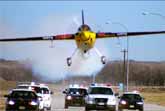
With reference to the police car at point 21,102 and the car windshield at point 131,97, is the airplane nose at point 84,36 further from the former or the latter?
the police car at point 21,102

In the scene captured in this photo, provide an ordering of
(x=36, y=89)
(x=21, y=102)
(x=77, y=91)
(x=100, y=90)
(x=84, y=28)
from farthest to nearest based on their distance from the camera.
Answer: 1. (x=84, y=28)
2. (x=77, y=91)
3. (x=36, y=89)
4. (x=100, y=90)
5. (x=21, y=102)

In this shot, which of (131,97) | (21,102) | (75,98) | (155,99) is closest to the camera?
(21,102)

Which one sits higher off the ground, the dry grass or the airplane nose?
the airplane nose

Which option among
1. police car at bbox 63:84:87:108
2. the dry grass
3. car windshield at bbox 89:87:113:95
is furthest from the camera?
the dry grass

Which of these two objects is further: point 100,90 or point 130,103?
point 130,103

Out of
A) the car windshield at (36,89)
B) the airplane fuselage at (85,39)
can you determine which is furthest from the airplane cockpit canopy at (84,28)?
the car windshield at (36,89)

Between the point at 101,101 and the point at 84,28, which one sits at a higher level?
the point at 84,28

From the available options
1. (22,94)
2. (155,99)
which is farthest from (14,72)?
(22,94)

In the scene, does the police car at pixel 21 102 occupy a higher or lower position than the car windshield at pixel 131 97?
lower

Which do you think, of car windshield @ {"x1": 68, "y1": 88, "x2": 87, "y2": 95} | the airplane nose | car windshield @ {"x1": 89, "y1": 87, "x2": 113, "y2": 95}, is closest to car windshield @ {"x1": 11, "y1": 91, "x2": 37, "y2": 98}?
car windshield @ {"x1": 89, "y1": 87, "x2": 113, "y2": 95}

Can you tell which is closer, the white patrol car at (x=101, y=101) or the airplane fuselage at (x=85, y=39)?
the white patrol car at (x=101, y=101)

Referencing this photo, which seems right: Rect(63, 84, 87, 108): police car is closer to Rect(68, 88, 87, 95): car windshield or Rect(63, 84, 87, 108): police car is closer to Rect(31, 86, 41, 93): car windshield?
Rect(68, 88, 87, 95): car windshield

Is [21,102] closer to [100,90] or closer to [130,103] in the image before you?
[100,90]

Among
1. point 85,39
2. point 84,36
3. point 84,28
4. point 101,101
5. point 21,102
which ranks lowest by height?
point 21,102
